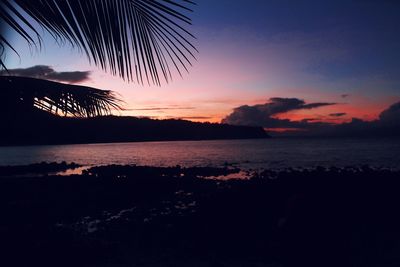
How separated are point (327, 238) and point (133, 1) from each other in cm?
976

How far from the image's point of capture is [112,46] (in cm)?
170

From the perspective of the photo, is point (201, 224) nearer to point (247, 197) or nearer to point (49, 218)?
point (247, 197)

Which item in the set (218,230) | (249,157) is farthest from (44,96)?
(249,157)

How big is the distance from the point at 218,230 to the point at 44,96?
28.8 ft

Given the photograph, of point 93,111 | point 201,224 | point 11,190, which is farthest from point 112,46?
point 11,190

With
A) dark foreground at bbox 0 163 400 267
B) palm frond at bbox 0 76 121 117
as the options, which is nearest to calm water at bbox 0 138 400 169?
dark foreground at bbox 0 163 400 267

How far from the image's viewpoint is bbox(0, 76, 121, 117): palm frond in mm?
2559

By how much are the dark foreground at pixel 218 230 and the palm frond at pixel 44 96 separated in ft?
21.8

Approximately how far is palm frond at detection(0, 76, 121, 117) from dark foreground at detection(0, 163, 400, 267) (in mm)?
6649

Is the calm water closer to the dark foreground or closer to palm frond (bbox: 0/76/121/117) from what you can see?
the dark foreground

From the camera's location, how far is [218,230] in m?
10.5

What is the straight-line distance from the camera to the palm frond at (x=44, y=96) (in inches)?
101

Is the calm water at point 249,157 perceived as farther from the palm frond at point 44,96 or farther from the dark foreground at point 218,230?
the palm frond at point 44,96

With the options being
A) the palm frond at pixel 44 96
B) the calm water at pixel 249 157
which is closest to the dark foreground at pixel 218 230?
the palm frond at pixel 44 96
